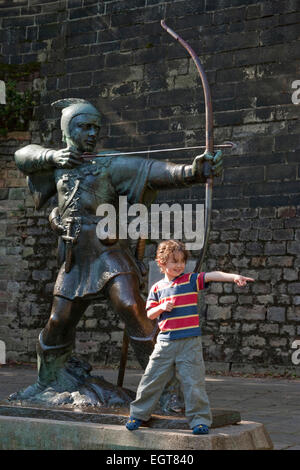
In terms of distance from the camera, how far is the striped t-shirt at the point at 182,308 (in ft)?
12.0

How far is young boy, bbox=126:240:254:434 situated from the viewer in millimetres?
3559

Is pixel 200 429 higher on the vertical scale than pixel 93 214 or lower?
lower

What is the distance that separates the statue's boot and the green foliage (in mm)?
7258

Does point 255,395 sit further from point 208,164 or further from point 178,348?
point 178,348

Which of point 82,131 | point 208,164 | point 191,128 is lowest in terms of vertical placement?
point 208,164

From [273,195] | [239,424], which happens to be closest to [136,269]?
[239,424]

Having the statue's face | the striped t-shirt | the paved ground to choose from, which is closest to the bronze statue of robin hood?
the statue's face

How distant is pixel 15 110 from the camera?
37.0 feet

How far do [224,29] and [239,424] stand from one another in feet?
23.4

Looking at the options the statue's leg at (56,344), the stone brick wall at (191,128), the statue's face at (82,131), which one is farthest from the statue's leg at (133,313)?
the stone brick wall at (191,128)

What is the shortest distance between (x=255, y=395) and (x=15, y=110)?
6.25 m

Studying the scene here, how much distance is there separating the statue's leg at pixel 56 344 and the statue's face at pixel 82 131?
99 centimetres

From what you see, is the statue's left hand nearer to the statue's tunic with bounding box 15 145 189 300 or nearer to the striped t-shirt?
the statue's tunic with bounding box 15 145 189 300

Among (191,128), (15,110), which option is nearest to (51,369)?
(191,128)
